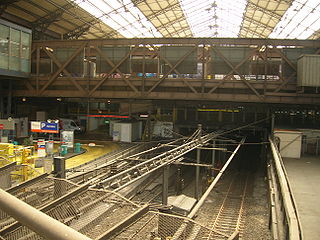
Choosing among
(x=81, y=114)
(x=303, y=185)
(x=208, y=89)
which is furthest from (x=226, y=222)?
(x=81, y=114)

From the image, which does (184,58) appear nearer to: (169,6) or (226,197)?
(226,197)

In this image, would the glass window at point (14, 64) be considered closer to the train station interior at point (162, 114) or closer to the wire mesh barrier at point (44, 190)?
the train station interior at point (162, 114)

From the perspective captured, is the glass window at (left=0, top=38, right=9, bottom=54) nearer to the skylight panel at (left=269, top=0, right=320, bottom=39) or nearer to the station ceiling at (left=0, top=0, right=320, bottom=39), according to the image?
the station ceiling at (left=0, top=0, right=320, bottom=39)

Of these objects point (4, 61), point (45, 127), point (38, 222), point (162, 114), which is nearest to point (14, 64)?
point (4, 61)

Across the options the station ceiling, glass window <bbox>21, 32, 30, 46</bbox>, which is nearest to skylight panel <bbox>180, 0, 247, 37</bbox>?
the station ceiling

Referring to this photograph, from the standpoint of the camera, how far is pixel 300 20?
32.0 m

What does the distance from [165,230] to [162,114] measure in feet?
74.1

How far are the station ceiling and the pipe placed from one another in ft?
84.4

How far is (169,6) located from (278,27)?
47.7 feet

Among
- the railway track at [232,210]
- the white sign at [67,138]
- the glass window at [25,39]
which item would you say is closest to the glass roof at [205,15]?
the glass window at [25,39]

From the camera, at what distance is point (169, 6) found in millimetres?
34594

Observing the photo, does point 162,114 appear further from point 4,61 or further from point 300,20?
point 300,20

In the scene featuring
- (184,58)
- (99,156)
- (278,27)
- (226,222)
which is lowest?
(226,222)

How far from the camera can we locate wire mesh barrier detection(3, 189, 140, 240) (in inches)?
160
